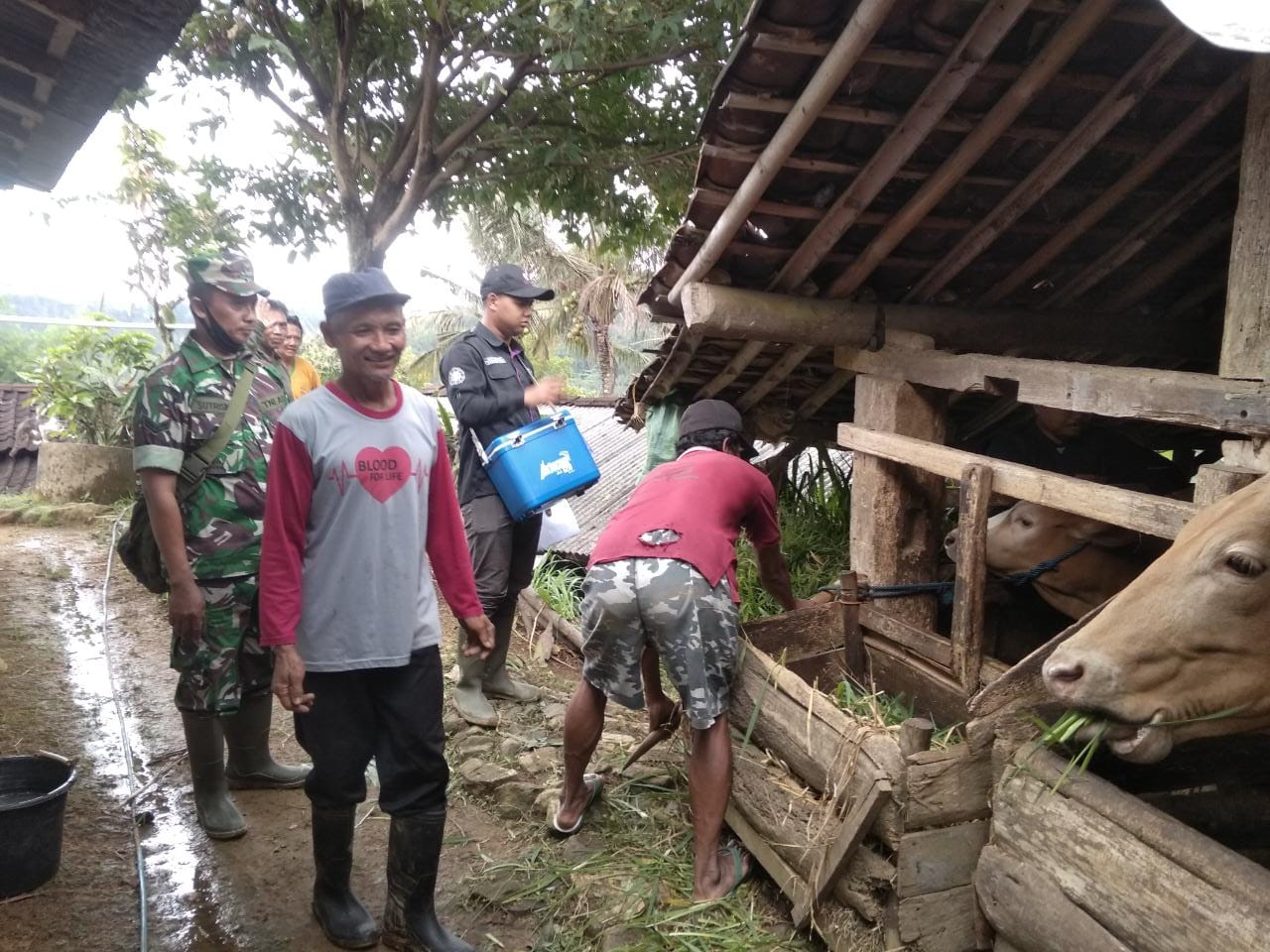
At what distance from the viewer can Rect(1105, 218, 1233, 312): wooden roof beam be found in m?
3.81

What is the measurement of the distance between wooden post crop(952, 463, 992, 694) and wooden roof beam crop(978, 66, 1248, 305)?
3.88 feet

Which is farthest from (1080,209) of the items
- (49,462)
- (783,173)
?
(49,462)

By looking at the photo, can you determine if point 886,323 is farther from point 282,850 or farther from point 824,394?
point 282,850

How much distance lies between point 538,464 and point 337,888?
7.18ft

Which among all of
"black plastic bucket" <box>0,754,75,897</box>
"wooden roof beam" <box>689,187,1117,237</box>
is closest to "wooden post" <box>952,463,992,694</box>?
"wooden roof beam" <box>689,187,1117,237</box>

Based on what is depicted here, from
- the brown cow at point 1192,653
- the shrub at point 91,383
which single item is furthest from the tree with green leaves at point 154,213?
the brown cow at point 1192,653

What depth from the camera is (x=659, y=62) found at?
6629 mm

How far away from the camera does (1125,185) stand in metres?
3.42

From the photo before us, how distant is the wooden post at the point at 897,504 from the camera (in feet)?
13.5

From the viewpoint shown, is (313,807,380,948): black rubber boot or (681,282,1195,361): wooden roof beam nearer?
(313,807,380,948): black rubber boot

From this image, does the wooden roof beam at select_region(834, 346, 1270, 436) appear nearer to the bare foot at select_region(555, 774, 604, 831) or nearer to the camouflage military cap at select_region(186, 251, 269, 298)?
the bare foot at select_region(555, 774, 604, 831)

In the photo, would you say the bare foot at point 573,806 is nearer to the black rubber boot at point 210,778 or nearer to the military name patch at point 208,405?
the black rubber boot at point 210,778

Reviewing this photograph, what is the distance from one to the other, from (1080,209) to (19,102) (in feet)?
14.4

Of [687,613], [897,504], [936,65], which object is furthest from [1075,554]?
[936,65]
